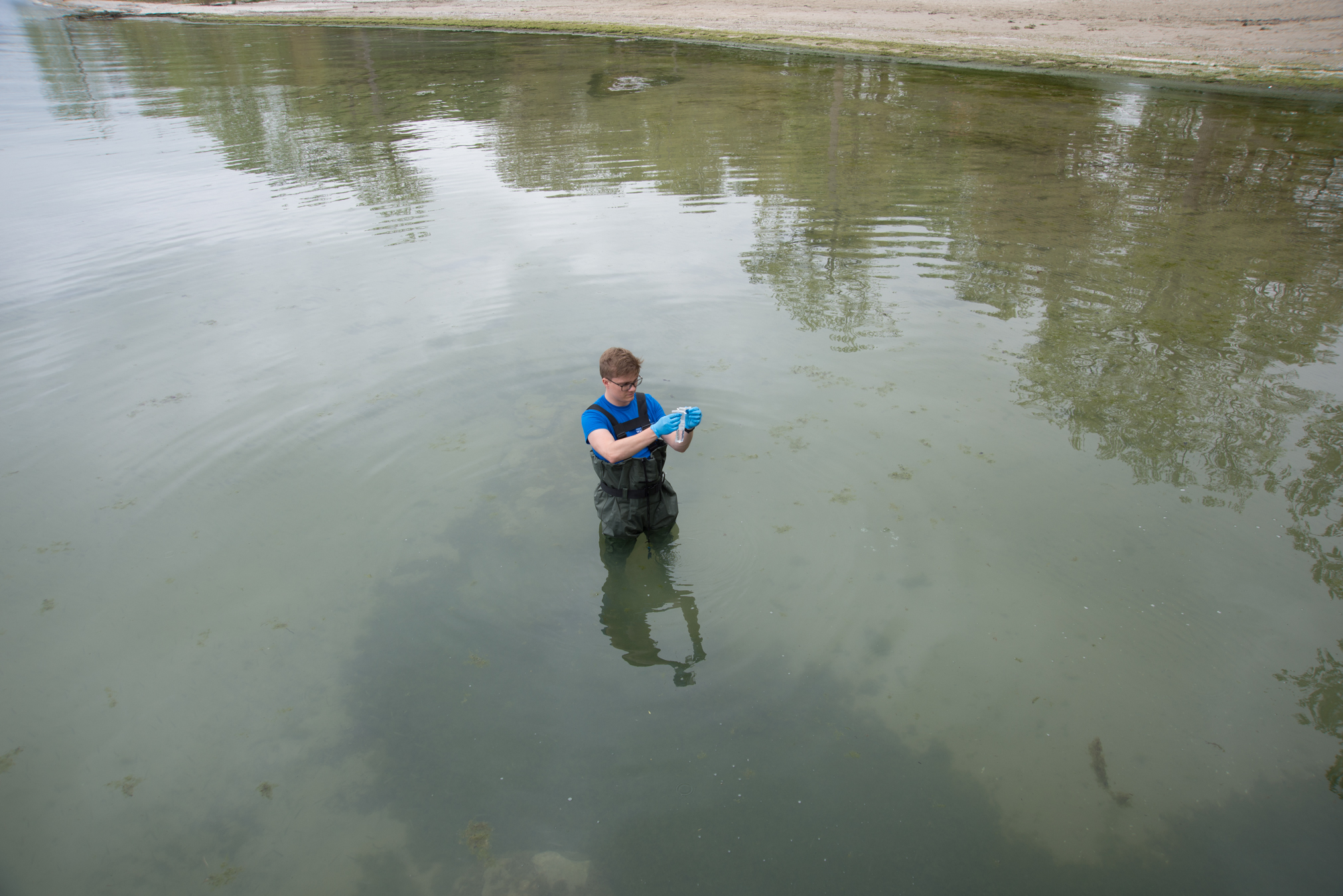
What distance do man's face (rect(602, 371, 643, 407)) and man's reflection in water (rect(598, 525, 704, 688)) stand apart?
1.02m

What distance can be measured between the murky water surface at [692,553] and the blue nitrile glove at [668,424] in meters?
1.16

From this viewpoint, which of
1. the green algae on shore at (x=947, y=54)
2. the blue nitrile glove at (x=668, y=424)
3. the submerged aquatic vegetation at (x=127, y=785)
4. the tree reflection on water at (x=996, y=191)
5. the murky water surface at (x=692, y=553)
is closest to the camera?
the murky water surface at (x=692, y=553)

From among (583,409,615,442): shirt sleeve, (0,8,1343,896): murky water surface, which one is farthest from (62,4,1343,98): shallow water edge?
(583,409,615,442): shirt sleeve

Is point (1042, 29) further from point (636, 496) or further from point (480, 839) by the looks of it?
point (480, 839)

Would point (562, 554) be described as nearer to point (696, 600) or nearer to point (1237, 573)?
point (696, 600)

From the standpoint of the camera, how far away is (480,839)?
11.0 ft

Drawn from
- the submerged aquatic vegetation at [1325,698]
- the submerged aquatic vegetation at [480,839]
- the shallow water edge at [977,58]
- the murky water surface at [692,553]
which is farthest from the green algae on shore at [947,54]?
the submerged aquatic vegetation at [480,839]

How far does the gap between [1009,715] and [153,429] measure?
21.3 ft

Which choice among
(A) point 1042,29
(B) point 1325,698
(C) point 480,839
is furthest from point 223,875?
(A) point 1042,29

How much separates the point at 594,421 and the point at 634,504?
24.6 inches

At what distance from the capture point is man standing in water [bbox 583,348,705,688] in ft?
13.4

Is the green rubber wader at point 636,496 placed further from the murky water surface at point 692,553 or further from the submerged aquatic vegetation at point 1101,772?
the submerged aquatic vegetation at point 1101,772

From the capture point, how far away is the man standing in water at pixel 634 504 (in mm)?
4094

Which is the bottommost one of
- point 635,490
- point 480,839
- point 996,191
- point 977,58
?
point 480,839
